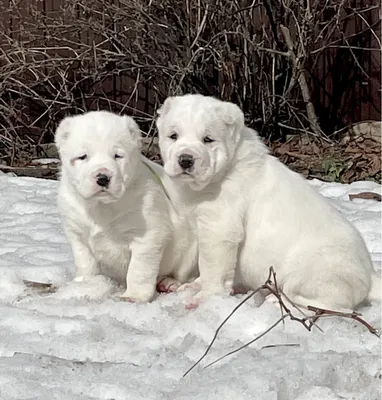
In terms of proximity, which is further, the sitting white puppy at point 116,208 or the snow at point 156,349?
the sitting white puppy at point 116,208

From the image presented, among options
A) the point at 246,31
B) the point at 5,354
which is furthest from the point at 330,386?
the point at 246,31

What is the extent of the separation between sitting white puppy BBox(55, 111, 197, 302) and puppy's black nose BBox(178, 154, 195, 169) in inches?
12.0

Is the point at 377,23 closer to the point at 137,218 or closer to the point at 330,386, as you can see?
the point at 137,218

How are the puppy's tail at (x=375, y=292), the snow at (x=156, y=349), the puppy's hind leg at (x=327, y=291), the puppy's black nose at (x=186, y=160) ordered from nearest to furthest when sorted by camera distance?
→ 1. the snow at (x=156, y=349)
2. the puppy's hind leg at (x=327, y=291)
3. the puppy's black nose at (x=186, y=160)
4. the puppy's tail at (x=375, y=292)

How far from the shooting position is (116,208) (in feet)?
13.0

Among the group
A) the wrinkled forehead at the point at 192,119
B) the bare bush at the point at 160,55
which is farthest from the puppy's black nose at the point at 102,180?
the bare bush at the point at 160,55

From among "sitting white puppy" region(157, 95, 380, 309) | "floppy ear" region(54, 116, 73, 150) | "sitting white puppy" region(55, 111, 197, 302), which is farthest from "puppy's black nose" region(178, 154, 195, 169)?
"floppy ear" region(54, 116, 73, 150)

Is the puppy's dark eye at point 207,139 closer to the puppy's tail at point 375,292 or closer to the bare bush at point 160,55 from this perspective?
the puppy's tail at point 375,292

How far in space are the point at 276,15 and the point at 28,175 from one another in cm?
386

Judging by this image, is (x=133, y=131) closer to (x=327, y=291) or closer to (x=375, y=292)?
(x=327, y=291)

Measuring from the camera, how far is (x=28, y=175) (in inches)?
333

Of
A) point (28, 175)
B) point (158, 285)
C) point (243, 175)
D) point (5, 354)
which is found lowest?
point (28, 175)

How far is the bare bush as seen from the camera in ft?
30.8

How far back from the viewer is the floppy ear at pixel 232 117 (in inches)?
156
